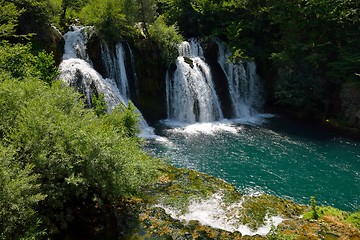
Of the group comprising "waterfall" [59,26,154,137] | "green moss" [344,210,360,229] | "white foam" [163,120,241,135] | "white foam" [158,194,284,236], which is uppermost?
"waterfall" [59,26,154,137]

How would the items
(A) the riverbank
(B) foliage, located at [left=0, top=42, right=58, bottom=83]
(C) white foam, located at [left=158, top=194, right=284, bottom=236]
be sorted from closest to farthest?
(A) the riverbank < (C) white foam, located at [left=158, top=194, right=284, bottom=236] < (B) foliage, located at [left=0, top=42, right=58, bottom=83]

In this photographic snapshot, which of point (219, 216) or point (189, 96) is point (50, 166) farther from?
point (189, 96)

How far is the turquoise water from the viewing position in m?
19.2

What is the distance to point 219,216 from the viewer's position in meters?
12.8

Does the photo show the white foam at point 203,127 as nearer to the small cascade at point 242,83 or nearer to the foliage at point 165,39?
the small cascade at point 242,83

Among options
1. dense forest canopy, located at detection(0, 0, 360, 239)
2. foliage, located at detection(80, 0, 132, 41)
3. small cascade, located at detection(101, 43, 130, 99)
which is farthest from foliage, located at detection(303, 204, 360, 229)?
foliage, located at detection(80, 0, 132, 41)

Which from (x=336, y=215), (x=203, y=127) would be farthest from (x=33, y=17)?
(x=336, y=215)

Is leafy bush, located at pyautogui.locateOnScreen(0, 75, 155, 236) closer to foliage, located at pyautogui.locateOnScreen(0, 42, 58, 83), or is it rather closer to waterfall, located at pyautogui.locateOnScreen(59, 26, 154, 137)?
foliage, located at pyautogui.locateOnScreen(0, 42, 58, 83)

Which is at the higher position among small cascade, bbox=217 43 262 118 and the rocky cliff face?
small cascade, bbox=217 43 262 118

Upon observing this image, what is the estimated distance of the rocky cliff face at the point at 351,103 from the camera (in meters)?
28.7

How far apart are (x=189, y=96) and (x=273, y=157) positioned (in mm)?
10703

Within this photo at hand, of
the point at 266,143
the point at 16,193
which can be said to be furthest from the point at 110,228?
the point at 266,143

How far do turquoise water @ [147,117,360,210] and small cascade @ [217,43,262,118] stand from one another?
4083mm

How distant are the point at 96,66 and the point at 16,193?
Answer: 66.2 ft
